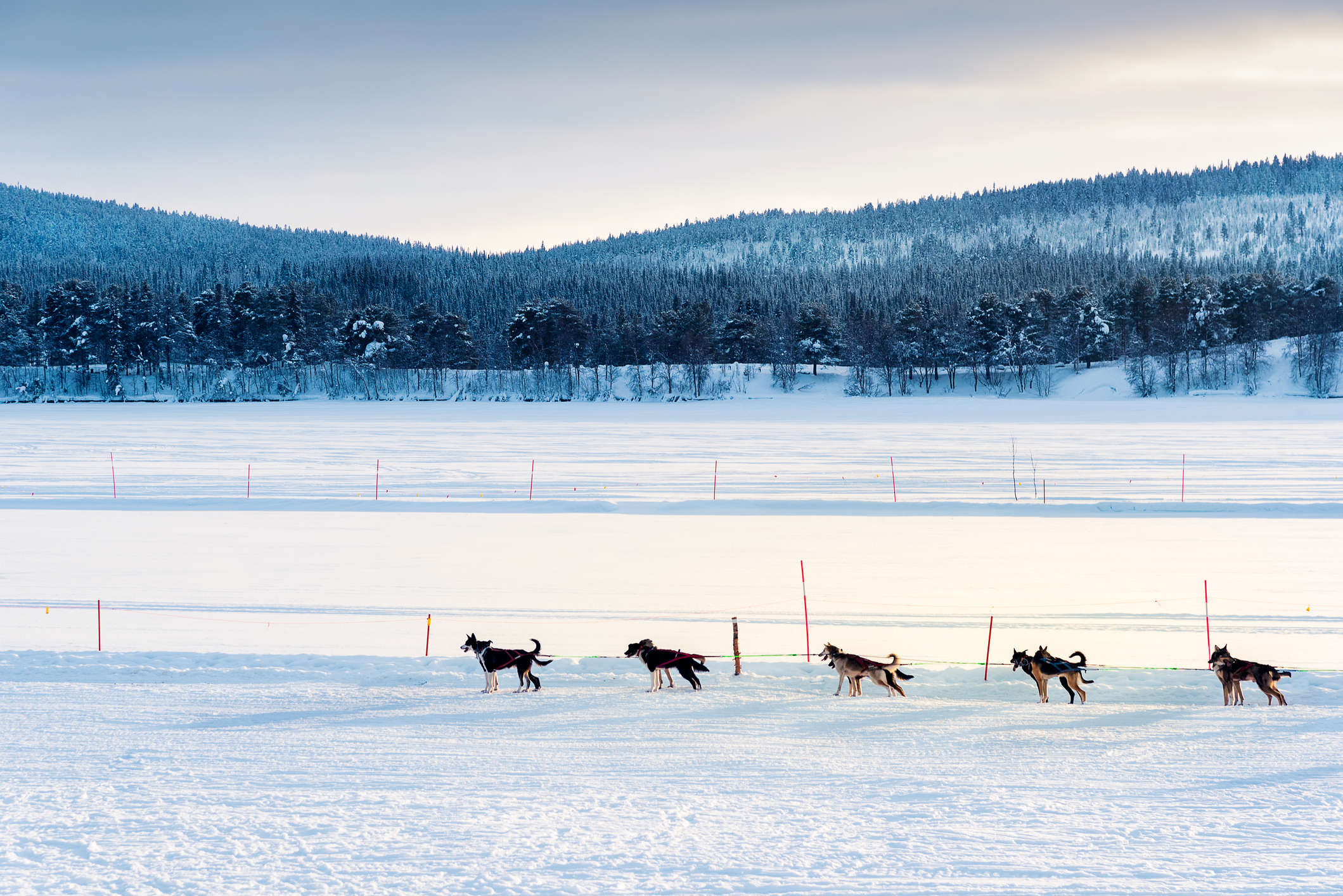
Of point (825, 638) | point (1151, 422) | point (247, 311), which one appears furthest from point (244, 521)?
point (247, 311)

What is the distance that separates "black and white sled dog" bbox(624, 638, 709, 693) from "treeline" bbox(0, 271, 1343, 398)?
81329 mm

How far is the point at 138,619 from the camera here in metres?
12.2

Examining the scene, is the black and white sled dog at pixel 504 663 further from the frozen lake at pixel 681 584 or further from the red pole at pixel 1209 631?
the red pole at pixel 1209 631

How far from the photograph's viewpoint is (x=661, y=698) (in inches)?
340

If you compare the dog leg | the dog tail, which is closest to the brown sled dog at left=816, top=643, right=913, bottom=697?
the dog leg

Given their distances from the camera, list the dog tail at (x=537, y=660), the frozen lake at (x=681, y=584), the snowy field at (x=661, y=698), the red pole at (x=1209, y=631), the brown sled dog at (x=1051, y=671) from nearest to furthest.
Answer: the snowy field at (x=661, y=698)
the brown sled dog at (x=1051, y=671)
the dog tail at (x=537, y=660)
the red pole at (x=1209, y=631)
the frozen lake at (x=681, y=584)

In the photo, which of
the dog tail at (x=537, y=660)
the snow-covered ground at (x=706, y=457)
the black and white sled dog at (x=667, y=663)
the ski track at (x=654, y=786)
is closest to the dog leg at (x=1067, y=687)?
the ski track at (x=654, y=786)

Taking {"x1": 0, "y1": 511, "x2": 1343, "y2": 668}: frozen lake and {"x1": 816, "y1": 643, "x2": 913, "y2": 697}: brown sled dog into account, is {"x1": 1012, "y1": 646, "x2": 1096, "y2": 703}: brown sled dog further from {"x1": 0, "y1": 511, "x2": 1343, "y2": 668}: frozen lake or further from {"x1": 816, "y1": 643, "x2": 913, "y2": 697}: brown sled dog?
{"x1": 0, "y1": 511, "x2": 1343, "y2": 668}: frozen lake

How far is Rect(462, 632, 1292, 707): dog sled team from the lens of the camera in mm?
8438

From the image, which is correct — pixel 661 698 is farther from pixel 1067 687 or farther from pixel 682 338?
pixel 682 338

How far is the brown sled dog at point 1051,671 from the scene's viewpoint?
27.8 feet

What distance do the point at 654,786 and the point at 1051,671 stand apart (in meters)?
4.28

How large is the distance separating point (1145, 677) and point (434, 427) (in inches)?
1739

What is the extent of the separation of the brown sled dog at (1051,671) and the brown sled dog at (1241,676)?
4.17 feet
